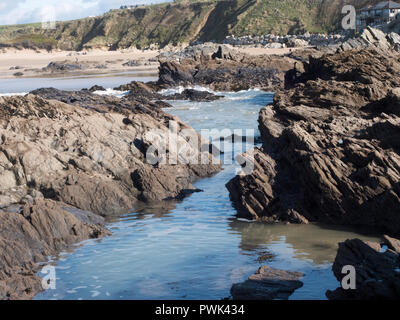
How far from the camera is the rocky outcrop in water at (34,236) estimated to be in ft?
37.3

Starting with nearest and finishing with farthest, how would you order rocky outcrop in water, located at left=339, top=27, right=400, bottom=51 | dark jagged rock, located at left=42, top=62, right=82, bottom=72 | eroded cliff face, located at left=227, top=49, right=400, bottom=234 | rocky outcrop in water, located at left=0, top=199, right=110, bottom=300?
1. rocky outcrop in water, located at left=0, top=199, right=110, bottom=300
2. eroded cliff face, located at left=227, top=49, right=400, bottom=234
3. rocky outcrop in water, located at left=339, top=27, right=400, bottom=51
4. dark jagged rock, located at left=42, top=62, right=82, bottom=72

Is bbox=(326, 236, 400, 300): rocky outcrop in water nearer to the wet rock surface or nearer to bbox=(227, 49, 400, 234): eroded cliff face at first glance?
bbox=(227, 49, 400, 234): eroded cliff face

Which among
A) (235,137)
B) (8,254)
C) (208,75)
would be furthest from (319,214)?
(208,75)

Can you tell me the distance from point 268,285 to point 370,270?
6.98ft

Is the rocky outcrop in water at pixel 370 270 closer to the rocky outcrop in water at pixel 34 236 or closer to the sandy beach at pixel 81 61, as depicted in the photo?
the rocky outcrop in water at pixel 34 236

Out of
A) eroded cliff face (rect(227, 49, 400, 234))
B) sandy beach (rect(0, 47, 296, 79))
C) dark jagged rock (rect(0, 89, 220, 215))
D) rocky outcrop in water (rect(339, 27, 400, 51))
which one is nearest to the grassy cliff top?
sandy beach (rect(0, 47, 296, 79))

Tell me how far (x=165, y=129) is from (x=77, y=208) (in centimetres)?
743

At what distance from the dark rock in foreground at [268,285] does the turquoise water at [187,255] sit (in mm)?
219

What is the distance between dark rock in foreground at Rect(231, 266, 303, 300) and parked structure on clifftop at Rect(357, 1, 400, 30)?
257ft

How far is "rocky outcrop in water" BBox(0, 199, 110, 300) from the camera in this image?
37.3 ft

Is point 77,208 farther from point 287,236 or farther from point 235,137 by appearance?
point 235,137

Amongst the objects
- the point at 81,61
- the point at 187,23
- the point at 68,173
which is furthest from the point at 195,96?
the point at 187,23

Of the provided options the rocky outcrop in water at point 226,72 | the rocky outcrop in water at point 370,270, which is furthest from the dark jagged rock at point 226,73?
the rocky outcrop in water at point 370,270

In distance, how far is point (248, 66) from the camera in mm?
59250
